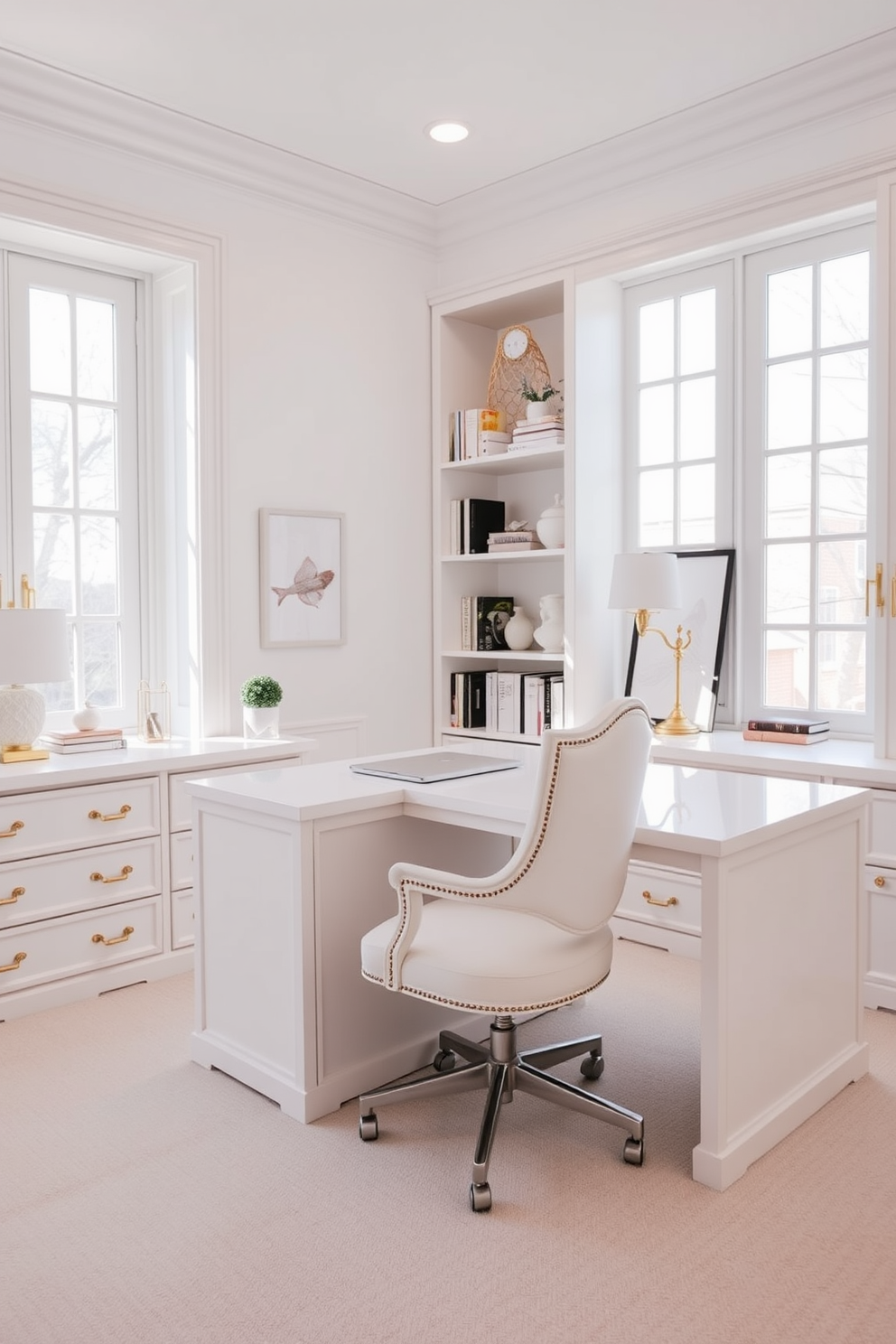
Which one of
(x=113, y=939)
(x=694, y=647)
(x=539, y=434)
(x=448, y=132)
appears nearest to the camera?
(x=113, y=939)

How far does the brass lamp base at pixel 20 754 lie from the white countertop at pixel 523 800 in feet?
3.12

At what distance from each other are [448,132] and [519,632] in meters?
2.02

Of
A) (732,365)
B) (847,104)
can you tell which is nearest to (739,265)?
(732,365)

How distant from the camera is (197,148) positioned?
3.84m

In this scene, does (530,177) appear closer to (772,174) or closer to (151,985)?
(772,174)

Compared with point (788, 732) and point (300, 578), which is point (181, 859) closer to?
point (300, 578)

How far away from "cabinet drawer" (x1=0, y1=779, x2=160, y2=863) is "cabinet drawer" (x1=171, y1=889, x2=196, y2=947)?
26cm

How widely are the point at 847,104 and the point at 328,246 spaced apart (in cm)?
204

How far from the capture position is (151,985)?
3494 millimetres

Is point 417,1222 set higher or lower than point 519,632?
lower

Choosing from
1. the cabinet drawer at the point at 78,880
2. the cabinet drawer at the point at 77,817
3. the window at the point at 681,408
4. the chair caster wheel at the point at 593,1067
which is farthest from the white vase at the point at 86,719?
the window at the point at 681,408

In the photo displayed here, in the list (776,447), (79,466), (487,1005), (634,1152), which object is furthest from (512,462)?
(634,1152)

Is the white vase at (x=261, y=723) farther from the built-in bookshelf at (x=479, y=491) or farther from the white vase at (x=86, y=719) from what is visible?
the built-in bookshelf at (x=479, y=491)

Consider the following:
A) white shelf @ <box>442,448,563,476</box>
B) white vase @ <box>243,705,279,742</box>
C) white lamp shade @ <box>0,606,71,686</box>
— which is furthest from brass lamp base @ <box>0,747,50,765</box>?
white shelf @ <box>442,448,563,476</box>
